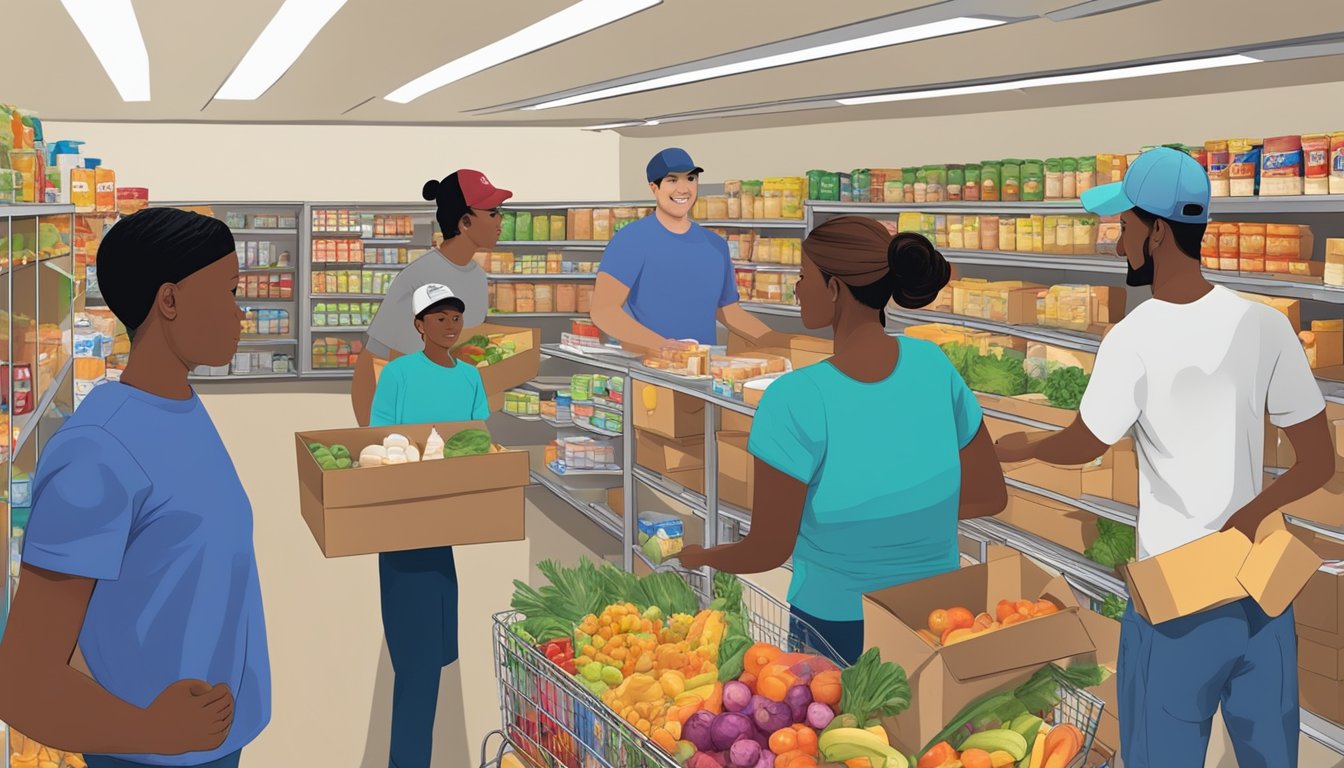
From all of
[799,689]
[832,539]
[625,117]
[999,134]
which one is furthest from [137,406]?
[625,117]

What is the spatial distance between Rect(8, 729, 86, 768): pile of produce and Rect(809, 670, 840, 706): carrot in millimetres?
2209

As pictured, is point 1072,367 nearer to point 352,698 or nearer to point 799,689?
point 352,698

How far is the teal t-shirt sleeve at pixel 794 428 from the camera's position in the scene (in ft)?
7.57

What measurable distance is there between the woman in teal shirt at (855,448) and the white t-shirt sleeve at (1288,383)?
71cm

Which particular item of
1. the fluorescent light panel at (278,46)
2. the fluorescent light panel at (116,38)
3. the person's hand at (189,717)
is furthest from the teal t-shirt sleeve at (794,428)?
the fluorescent light panel at (116,38)

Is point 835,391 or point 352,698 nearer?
point 835,391

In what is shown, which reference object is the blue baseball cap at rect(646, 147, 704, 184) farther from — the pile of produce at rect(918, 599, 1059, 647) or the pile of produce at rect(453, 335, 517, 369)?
the pile of produce at rect(918, 599, 1059, 647)

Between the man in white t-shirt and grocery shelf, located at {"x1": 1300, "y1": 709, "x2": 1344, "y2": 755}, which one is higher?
the man in white t-shirt

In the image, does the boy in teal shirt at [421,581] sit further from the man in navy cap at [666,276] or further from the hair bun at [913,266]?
the hair bun at [913,266]

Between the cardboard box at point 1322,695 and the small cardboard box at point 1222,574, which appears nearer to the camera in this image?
the small cardboard box at point 1222,574

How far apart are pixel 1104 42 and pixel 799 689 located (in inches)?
169

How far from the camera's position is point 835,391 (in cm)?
232

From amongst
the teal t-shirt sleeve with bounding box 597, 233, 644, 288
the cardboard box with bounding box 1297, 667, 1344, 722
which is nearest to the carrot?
the cardboard box with bounding box 1297, 667, 1344, 722

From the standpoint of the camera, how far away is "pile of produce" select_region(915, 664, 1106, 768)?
190 cm
